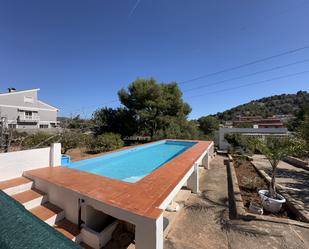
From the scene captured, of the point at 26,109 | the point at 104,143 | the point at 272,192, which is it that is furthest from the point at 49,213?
the point at 26,109

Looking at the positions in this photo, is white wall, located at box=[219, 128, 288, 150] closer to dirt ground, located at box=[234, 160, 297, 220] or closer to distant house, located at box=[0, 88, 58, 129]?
dirt ground, located at box=[234, 160, 297, 220]

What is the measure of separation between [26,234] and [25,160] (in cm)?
395

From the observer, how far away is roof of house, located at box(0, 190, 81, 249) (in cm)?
82

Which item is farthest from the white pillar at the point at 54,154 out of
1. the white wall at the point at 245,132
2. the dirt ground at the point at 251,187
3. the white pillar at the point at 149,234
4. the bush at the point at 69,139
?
the white wall at the point at 245,132

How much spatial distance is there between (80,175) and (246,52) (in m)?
14.1

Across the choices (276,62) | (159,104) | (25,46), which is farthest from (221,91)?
(25,46)

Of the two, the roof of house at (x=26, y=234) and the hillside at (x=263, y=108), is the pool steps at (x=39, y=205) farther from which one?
the hillside at (x=263, y=108)

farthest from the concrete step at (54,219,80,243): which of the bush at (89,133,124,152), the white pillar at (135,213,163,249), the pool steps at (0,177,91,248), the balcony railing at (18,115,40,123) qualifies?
the balcony railing at (18,115,40,123)

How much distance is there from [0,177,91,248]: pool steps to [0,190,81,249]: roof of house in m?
2.10

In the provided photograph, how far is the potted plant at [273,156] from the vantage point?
3.98m

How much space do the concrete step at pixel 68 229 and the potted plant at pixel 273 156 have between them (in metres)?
4.33

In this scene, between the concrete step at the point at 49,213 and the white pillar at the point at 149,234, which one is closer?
the white pillar at the point at 149,234

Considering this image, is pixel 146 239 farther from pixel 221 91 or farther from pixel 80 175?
pixel 221 91

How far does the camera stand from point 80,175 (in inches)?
148
